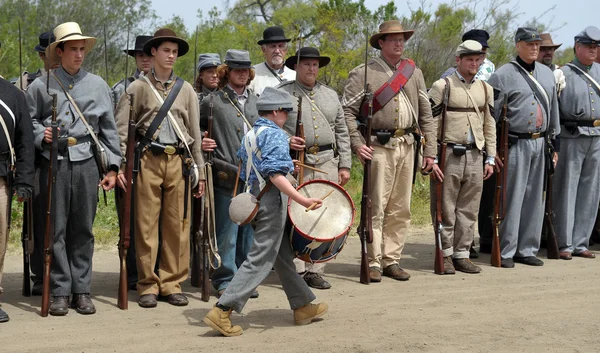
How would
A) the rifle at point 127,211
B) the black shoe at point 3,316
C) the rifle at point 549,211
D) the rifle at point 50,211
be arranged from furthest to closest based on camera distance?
the rifle at point 549,211
the rifle at point 127,211
the rifle at point 50,211
the black shoe at point 3,316

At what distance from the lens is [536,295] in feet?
28.1

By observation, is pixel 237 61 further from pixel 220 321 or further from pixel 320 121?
pixel 220 321

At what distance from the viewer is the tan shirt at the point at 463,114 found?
9523 mm

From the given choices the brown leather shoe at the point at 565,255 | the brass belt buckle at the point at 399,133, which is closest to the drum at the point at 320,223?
the brass belt buckle at the point at 399,133

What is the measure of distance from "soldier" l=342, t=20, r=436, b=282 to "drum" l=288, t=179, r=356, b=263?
65.9 inches

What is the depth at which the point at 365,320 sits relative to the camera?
7.46 metres

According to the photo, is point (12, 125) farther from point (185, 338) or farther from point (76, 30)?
point (185, 338)

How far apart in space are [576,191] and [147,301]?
5.30 m

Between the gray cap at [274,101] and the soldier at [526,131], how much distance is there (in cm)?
367

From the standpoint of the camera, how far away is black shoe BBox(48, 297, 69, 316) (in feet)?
24.4

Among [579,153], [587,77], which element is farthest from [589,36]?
[579,153]

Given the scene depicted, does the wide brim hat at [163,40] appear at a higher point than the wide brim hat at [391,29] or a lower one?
lower

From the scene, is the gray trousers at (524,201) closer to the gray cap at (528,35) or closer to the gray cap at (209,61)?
the gray cap at (528,35)

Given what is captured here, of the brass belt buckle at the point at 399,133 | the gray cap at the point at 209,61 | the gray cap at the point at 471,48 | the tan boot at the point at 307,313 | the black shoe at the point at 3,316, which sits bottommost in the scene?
the black shoe at the point at 3,316
